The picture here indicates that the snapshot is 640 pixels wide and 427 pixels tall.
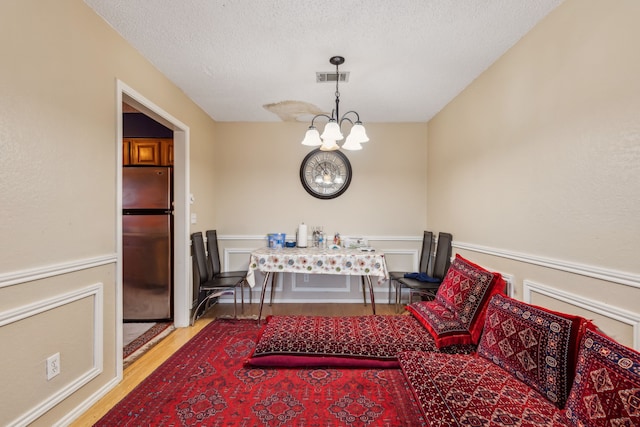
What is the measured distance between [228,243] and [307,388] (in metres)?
2.62

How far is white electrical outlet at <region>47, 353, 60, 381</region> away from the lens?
5.27 feet

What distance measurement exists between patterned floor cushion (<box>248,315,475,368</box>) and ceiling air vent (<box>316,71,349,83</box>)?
7.44 feet

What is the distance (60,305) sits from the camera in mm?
1674

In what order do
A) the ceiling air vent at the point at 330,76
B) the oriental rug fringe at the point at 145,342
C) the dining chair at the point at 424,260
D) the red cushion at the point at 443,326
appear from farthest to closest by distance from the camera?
the dining chair at the point at 424,260, the ceiling air vent at the point at 330,76, the oriental rug fringe at the point at 145,342, the red cushion at the point at 443,326

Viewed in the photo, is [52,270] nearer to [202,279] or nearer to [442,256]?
[202,279]

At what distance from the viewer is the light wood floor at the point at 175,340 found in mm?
1879

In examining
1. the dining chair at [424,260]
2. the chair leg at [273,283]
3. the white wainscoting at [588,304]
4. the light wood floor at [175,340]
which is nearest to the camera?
the white wainscoting at [588,304]

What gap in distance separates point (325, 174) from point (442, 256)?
185 cm

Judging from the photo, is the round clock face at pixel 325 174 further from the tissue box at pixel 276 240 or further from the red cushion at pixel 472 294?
the red cushion at pixel 472 294

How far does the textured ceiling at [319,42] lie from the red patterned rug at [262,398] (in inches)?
96.5

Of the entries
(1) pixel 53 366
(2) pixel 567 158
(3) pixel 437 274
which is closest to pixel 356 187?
(3) pixel 437 274

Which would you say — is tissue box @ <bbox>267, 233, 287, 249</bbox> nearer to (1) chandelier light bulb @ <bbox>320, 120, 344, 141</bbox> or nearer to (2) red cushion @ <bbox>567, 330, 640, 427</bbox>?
(1) chandelier light bulb @ <bbox>320, 120, 344, 141</bbox>

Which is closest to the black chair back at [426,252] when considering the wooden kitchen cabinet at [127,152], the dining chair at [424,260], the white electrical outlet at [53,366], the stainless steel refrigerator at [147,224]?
the dining chair at [424,260]

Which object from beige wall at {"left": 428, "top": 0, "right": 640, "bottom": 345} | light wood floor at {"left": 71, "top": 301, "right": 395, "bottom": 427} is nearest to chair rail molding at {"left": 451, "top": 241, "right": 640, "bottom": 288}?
beige wall at {"left": 428, "top": 0, "right": 640, "bottom": 345}
